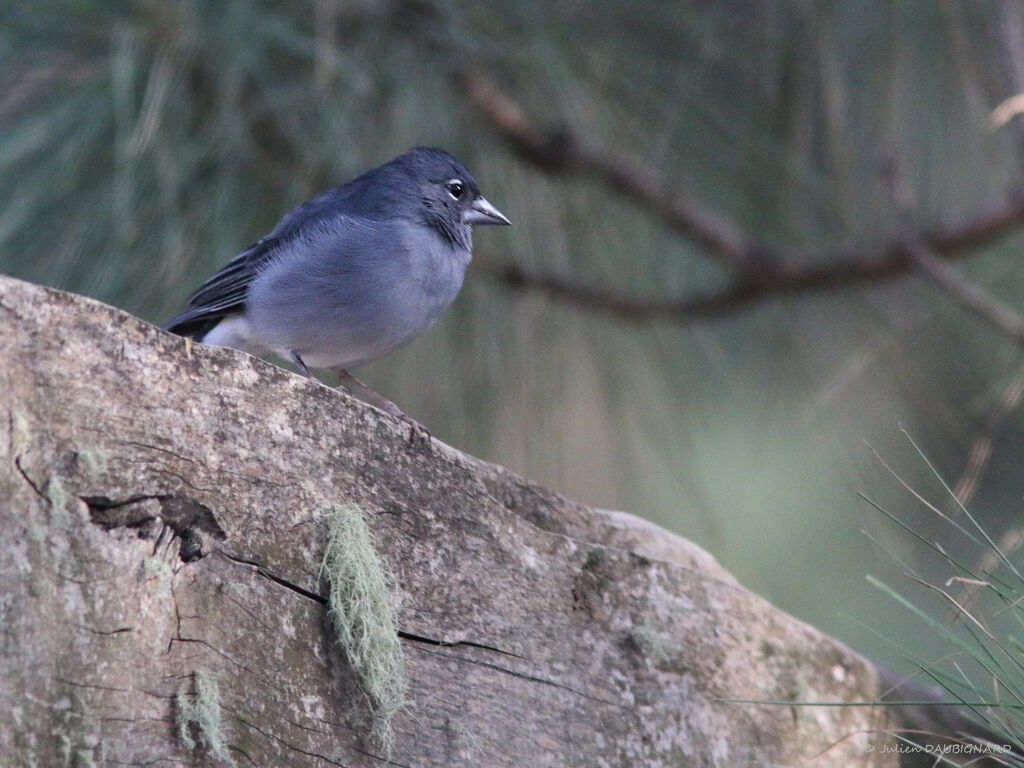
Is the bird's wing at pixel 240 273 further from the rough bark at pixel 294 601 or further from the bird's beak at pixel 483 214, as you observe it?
the rough bark at pixel 294 601

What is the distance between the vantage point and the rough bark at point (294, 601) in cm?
146

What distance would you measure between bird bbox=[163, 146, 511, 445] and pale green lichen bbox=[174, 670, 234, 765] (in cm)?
139

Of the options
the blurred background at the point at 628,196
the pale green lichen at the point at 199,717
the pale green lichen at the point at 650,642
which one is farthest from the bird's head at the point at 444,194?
the pale green lichen at the point at 199,717

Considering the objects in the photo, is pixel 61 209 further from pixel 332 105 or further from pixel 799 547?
pixel 799 547

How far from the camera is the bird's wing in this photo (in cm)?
306

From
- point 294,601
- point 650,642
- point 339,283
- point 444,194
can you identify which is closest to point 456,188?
point 444,194

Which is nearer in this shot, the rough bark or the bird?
the rough bark

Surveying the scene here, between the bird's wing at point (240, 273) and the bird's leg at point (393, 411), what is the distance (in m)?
0.37

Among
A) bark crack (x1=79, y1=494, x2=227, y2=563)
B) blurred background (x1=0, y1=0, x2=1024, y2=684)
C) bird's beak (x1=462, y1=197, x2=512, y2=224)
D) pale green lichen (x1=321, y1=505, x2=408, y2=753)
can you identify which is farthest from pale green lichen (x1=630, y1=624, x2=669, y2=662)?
bird's beak (x1=462, y1=197, x2=512, y2=224)

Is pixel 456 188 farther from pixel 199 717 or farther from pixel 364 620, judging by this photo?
pixel 199 717

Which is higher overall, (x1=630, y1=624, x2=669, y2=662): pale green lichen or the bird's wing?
the bird's wing

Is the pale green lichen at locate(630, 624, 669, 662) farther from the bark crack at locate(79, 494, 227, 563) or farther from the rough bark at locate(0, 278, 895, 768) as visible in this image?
the bark crack at locate(79, 494, 227, 563)

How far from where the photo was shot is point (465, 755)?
177 centimetres

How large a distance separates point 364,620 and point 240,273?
1.60 m
